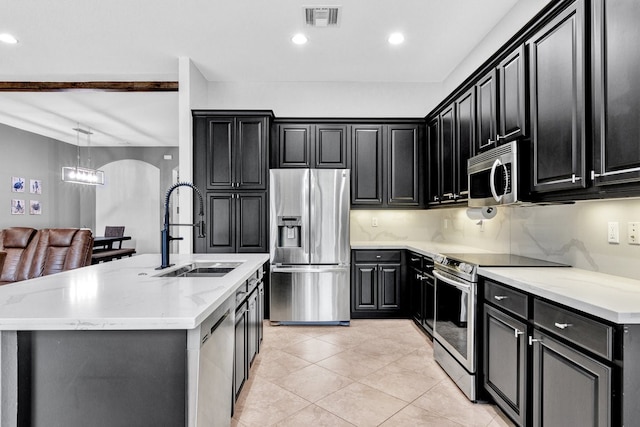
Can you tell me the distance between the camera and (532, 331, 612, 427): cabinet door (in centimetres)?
131

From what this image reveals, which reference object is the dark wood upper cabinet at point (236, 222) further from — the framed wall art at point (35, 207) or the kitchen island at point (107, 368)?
the framed wall art at point (35, 207)

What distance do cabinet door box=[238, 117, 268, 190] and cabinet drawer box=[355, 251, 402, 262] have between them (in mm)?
1316

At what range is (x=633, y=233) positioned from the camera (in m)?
1.78

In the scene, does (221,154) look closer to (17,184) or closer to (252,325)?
(252,325)

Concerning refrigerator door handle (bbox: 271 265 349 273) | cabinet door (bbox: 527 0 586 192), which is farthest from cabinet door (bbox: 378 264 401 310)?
cabinet door (bbox: 527 0 586 192)

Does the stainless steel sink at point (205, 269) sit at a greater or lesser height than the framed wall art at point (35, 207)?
lesser

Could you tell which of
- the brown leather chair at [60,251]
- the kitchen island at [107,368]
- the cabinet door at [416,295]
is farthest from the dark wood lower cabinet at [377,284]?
the kitchen island at [107,368]

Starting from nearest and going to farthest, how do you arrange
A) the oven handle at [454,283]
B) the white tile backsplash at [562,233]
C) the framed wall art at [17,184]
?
the white tile backsplash at [562,233], the oven handle at [454,283], the framed wall art at [17,184]

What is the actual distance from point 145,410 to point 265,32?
3.05 meters

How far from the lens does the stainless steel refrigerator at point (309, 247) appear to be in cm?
379

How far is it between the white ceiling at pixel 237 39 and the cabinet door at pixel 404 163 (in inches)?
28.5

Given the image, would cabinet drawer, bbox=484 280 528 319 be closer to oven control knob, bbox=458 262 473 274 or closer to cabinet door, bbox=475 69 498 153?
oven control knob, bbox=458 262 473 274

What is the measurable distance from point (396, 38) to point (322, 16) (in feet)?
2.66

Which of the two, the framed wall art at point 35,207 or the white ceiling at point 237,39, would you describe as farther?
the framed wall art at point 35,207
